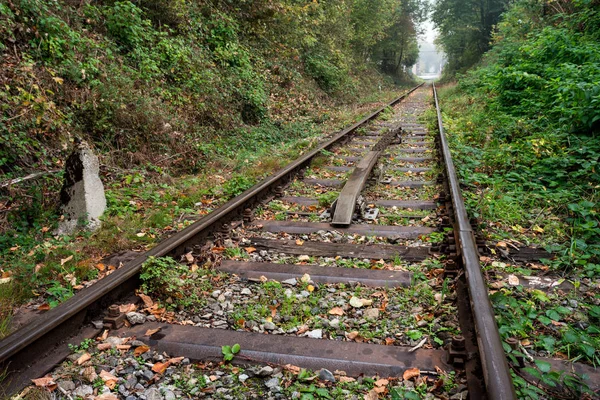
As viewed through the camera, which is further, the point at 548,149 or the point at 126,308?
the point at 548,149

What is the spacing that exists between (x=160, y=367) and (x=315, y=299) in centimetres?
112

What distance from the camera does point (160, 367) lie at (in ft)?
7.47

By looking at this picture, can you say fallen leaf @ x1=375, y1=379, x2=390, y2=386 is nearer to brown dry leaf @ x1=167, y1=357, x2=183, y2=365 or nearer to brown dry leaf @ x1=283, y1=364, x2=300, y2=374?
brown dry leaf @ x1=283, y1=364, x2=300, y2=374

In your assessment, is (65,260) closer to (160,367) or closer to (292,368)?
(160,367)

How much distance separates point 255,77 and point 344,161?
17.2 ft

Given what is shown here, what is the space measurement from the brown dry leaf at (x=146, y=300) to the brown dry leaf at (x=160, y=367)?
0.66 meters

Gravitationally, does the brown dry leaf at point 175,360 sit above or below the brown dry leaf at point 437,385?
below

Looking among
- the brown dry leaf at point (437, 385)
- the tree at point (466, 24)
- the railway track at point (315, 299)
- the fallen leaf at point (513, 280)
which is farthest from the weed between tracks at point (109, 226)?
the tree at point (466, 24)

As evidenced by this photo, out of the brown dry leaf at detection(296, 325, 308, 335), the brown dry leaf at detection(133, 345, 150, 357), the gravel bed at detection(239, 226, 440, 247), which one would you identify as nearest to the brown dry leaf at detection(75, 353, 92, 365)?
the brown dry leaf at detection(133, 345, 150, 357)

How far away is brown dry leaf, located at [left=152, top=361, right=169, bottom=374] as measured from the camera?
2.26 metres

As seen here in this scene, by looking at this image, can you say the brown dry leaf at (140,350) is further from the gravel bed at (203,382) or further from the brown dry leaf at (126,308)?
the brown dry leaf at (126,308)

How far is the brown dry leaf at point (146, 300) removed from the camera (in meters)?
2.88

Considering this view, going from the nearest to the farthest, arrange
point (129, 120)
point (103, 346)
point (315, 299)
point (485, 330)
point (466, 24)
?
point (485, 330) → point (103, 346) → point (315, 299) → point (129, 120) → point (466, 24)

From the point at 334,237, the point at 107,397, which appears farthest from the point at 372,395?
the point at 334,237
